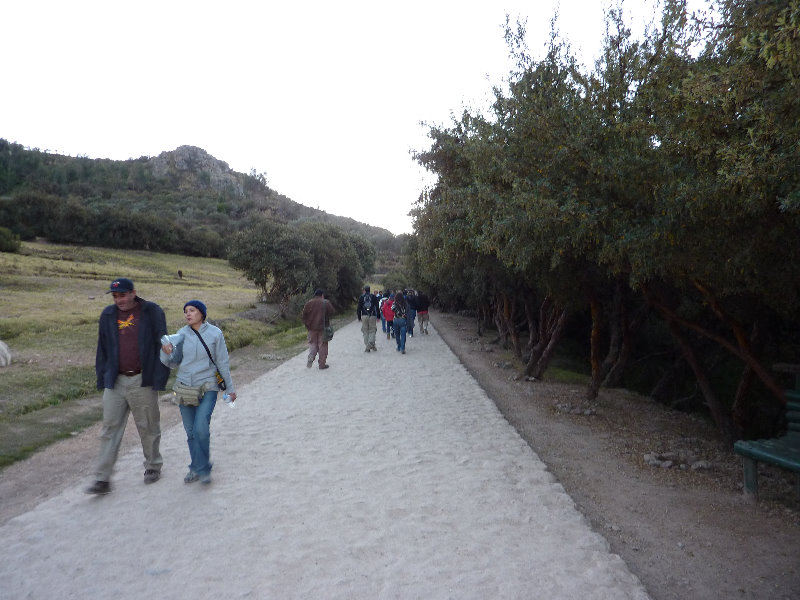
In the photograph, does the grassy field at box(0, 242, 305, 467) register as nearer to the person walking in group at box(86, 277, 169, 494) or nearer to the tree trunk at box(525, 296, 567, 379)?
the person walking in group at box(86, 277, 169, 494)

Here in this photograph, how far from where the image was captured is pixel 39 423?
888 cm

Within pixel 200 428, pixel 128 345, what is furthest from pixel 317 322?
pixel 128 345

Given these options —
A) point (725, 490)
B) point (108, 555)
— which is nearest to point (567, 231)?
point (725, 490)

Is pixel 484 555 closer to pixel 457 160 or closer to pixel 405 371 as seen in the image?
pixel 457 160

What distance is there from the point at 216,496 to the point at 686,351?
783cm

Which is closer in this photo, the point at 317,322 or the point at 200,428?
the point at 200,428

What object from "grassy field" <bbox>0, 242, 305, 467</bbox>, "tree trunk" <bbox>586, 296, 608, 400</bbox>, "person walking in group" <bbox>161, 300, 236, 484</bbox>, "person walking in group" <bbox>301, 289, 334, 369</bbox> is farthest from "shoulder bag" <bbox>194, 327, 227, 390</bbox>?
"person walking in group" <bbox>301, 289, 334, 369</bbox>

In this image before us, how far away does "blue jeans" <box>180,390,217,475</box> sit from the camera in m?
5.54

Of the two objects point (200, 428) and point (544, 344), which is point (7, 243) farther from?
point (200, 428)

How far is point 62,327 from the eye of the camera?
19.2 meters

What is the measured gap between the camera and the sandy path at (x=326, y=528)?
146 inches

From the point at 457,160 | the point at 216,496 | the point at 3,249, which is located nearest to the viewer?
the point at 216,496

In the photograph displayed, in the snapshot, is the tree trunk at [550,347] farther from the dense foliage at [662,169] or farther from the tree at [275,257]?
the tree at [275,257]

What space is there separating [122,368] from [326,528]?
2573 millimetres
